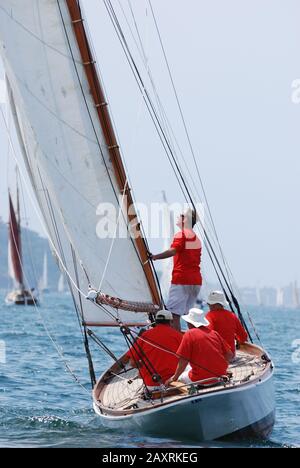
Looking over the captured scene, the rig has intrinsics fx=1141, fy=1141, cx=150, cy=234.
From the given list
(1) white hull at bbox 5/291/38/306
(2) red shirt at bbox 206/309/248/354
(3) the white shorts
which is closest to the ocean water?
(2) red shirt at bbox 206/309/248/354

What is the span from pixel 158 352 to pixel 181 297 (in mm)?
2764

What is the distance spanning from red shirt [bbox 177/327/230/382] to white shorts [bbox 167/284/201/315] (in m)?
2.87

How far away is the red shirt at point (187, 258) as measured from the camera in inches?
779

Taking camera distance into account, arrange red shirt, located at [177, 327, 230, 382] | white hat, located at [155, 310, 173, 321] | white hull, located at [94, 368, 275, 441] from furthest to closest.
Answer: white hat, located at [155, 310, 173, 321], red shirt, located at [177, 327, 230, 382], white hull, located at [94, 368, 275, 441]

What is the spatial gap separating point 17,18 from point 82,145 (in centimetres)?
241

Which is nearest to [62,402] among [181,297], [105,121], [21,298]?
[181,297]

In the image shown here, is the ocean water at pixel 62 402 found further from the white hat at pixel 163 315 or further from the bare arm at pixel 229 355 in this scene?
the white hat at pixel 163 315

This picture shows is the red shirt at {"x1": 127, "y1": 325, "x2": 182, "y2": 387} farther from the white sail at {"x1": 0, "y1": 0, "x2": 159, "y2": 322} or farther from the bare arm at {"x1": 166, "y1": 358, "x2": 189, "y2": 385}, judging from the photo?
the white sail at {"x1": 0, "y1": 0, "x2": 159, "y2": 322}

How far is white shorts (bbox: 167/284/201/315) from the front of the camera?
2016 centimetres

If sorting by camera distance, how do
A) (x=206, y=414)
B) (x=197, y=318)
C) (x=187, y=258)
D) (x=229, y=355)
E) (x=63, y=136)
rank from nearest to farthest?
1. (x=206, y=414)
2. (x=197, y=318)
3. (x=229, y=355)
4. (x=63, y=136)
5. (x=187, y=258)

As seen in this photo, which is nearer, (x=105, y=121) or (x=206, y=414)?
(x=206, y=414)

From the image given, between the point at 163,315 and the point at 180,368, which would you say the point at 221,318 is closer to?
the point at 163,315

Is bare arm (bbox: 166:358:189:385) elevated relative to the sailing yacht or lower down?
lower down

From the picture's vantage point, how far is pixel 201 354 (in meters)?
16.9
